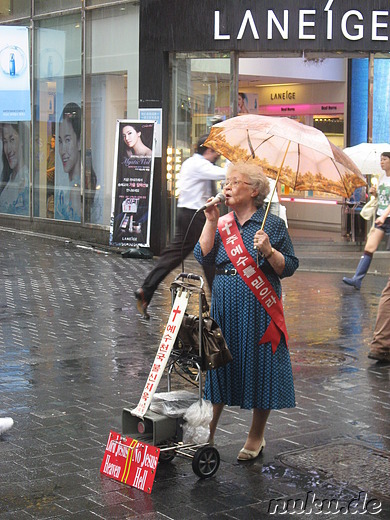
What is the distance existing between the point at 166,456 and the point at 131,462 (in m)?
0.38

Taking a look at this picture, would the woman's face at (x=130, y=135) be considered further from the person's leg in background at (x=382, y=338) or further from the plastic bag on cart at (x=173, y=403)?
the plastic bag on cart at (x=173, y=403)

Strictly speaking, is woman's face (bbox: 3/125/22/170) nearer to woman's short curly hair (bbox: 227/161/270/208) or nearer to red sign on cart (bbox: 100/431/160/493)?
woman's short curly hair (bbox: 227/161/270/208)

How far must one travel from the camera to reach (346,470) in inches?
215

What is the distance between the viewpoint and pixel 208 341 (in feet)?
17.4

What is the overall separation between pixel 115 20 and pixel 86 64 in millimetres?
1278

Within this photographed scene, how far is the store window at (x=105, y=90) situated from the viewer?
57.9 feet

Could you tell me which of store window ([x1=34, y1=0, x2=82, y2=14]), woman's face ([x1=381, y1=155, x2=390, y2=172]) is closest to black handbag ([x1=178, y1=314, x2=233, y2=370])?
woman's face ([x1=381, y1=155, x2=390, y2=172])

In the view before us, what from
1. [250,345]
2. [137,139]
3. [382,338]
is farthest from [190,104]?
[250,345]

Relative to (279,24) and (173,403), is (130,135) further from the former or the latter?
(173,403)

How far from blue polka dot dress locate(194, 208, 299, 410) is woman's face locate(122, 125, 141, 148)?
10.9m

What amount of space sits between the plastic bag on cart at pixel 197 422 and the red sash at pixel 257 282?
0.51 m

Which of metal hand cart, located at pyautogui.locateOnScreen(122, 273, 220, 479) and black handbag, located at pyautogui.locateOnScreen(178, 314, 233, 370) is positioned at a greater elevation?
black handbag, located at pyautogui.locateOnScreen(178, 314, 233, 370)

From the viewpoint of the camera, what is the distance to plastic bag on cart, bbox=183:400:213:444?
537cm

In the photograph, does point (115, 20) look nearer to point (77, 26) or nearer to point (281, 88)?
point (77, 26)
